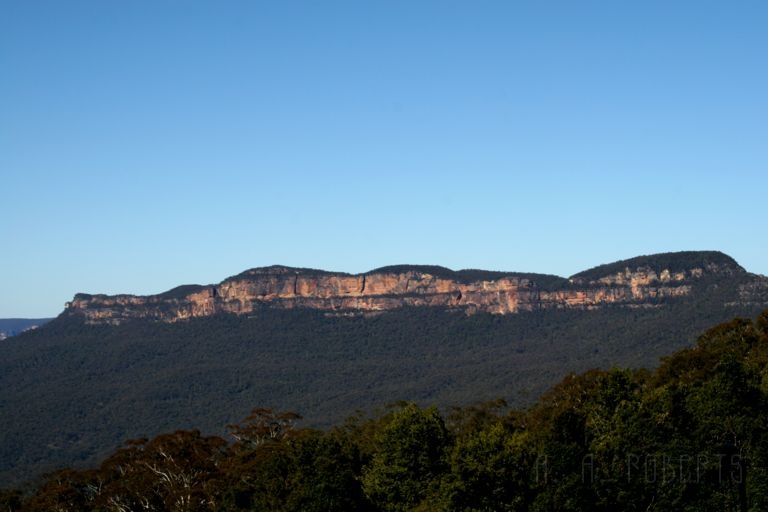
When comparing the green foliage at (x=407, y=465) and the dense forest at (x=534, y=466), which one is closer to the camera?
the dense forest at (x=534, y=466)

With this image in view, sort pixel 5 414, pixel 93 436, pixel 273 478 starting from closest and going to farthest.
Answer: pixel 273 478
pixel 93 436
pixel 5 414

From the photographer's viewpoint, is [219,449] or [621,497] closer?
[621,497]

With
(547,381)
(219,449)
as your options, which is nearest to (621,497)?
(219,449)

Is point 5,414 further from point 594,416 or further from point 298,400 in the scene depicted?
point 594,416

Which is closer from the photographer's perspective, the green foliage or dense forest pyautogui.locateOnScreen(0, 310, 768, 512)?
dense forest pyautogui.locateOnScreen(0, 310, 768, 512)

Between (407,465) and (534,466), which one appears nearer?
(534,466)

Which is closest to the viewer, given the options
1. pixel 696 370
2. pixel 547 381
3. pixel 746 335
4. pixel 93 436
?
pixel 696 370

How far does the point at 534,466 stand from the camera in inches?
2053

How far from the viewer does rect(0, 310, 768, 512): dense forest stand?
50.7 metres

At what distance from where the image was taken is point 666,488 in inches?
2013

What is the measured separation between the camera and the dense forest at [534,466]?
1994 inches

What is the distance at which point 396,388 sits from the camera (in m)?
191

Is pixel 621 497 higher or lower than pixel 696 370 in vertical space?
lower

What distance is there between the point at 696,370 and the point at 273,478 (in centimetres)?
2811
